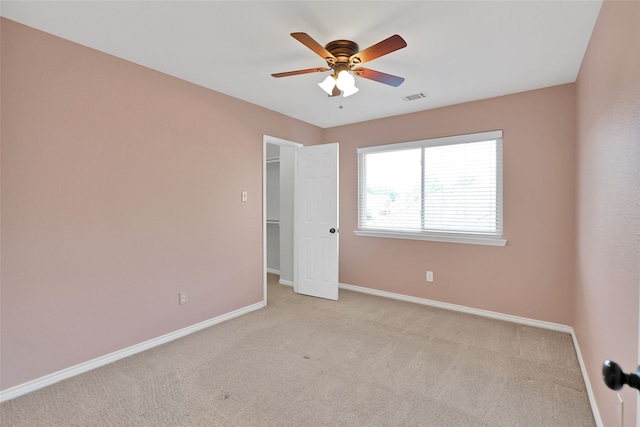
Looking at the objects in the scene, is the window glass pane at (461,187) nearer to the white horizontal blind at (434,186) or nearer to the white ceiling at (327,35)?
the white horizontal blind at (434,186)

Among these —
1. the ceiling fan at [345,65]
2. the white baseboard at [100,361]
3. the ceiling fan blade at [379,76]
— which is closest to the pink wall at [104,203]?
the white baseboard at [100,361]

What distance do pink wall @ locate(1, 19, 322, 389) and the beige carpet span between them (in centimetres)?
36

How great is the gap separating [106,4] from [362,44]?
1.67 meters

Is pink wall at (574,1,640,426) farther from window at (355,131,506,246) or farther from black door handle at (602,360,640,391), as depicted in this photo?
window at (355,131,506,246)

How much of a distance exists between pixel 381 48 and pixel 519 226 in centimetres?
254

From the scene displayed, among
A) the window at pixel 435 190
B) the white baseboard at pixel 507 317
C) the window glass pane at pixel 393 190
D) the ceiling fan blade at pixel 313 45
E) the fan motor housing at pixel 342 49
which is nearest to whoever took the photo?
the ceiling fan blade at pixel 313 45

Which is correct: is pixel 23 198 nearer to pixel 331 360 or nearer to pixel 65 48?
pixel 65 48

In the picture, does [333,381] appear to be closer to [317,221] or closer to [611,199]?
[611,199]

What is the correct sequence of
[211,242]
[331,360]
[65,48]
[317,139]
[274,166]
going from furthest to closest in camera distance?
[274,166], [317,139], [211,242], [331,360], [65,48]

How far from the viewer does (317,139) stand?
15.8 ft

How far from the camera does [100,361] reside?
2.46 metres

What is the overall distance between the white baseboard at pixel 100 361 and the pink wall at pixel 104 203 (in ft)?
0.14

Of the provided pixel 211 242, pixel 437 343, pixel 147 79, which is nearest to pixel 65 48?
pixel 147 79

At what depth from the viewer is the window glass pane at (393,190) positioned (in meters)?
4.05
